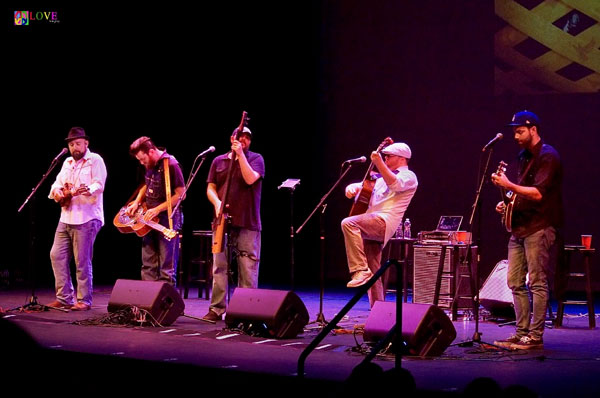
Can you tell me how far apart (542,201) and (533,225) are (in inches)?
8.3

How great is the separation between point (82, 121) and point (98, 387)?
25.6 ft

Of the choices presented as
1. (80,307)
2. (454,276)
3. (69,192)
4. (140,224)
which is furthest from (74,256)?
(454,276)

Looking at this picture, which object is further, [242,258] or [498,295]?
[498,295]

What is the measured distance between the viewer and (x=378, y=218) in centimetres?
745

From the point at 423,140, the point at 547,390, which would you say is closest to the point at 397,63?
the point at 423,140

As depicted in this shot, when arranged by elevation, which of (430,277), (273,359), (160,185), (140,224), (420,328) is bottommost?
(273,359)

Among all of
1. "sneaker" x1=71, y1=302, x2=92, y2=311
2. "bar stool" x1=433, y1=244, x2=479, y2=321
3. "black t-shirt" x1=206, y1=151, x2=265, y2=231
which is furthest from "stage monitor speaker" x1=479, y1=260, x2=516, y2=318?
"sneaker" x1=71, y1=302, x2=92, y2=311

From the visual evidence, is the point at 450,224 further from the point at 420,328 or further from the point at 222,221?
the point at 420,328

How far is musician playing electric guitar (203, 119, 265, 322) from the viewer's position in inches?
316

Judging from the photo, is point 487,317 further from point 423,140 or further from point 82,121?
point 82,121

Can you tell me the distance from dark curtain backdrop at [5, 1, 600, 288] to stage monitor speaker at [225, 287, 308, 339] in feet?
16.5

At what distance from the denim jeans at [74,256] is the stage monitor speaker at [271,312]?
103 inches

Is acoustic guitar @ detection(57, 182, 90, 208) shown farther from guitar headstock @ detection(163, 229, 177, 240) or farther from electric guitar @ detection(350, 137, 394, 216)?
electric guitar @ detection(350, 137, 394, 216)

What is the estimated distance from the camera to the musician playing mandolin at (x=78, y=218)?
30.2 feet
